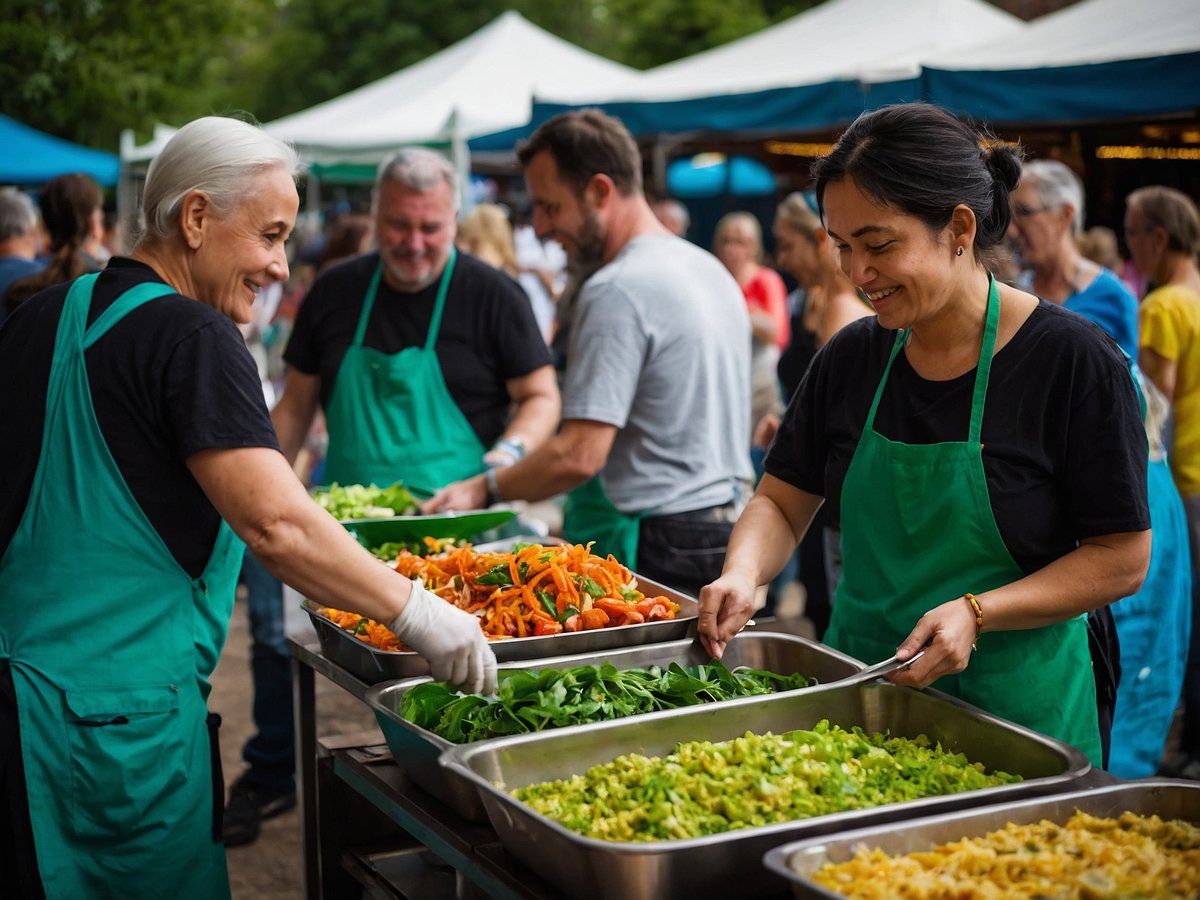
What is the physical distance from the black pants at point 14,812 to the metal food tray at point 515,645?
580 millimetres

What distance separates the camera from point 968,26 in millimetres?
9273

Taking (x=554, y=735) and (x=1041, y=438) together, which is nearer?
(x=554, y=735)

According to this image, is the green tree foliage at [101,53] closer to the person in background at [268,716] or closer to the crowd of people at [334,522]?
the person in background at [268,716]

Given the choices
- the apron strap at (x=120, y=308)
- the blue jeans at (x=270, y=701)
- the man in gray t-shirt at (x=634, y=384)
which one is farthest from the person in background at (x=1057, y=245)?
the apron strap at (x=120, y=308)

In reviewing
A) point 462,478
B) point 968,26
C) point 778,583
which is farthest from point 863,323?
point 968,26

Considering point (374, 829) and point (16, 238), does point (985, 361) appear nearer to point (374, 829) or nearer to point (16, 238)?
point (374, 829)

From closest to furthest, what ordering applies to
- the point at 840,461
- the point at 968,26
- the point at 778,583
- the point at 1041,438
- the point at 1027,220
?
1. the point at 1041,438
2. the point at 840,461
3. the point at 1027,220
4. the point at 778,583
5. the point at 968,26

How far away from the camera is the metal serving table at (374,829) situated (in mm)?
1738

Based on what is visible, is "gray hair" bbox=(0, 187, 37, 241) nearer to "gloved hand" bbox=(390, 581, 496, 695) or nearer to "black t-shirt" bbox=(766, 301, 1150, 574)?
"gloved hand" bbox=(390, 581, 496, 695)

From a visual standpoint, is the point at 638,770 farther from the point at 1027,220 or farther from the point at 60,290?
the point at 1027,220

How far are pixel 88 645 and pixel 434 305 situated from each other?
6.43 feet

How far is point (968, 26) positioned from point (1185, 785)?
28.3ft

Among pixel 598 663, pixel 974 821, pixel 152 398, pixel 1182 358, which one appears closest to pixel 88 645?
pixel 152 398

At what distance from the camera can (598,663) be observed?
89.1 inches
